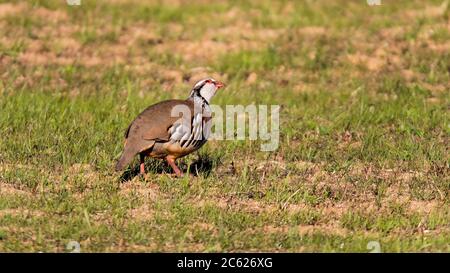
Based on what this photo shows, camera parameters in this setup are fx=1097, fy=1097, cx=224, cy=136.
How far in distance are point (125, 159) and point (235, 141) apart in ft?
7.51

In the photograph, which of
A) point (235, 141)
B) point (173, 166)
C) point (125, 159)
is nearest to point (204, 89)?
point (173, 166)

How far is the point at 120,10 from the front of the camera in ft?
56.9

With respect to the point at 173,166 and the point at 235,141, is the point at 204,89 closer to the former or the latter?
the point at 173,166

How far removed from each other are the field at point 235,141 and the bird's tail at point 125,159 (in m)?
0.29

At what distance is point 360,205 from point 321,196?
15.9 inches

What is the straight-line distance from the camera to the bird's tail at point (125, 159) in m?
10.3

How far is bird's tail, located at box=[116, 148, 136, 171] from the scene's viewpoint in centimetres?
1029

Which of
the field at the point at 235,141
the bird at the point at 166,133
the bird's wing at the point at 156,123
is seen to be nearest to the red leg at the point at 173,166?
the bird at the point at 166,133

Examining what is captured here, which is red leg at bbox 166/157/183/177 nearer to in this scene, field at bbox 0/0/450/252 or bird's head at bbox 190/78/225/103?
field at bbox 0/0/450/252

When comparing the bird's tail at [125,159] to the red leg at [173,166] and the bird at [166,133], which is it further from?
the red leg at [173,166]

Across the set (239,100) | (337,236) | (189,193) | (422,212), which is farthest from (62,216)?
(239,100)

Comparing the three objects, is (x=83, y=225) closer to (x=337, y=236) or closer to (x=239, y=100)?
(x=337, y=236)

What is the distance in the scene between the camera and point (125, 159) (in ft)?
34.0

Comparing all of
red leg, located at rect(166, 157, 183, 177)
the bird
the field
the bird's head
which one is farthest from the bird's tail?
the bird's head
